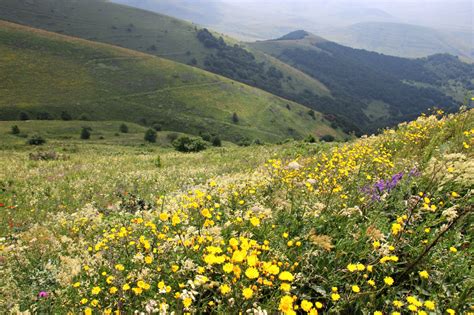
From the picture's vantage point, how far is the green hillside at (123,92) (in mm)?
94125

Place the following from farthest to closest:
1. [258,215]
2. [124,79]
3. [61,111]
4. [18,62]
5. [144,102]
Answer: [124,79], [144,102], [18,62], [61,111], [258,215]

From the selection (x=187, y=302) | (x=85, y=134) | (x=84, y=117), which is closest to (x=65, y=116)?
(x=84, y=117)

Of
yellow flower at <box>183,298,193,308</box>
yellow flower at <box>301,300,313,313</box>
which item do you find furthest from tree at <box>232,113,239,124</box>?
yellow flower at <box>301,300,313,313</box>

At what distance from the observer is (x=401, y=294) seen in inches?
147

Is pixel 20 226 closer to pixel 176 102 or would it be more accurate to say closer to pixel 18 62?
pixel 176 102

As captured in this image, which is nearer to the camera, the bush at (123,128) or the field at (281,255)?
the field at (281,255)

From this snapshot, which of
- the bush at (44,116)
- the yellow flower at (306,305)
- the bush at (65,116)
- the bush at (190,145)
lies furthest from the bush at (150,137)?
the yellow flower at (306,305)

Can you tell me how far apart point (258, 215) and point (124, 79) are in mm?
123608

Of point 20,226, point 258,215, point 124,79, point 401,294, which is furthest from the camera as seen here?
point 124,79

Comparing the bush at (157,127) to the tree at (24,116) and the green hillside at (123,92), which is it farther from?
the tree at (24,116)

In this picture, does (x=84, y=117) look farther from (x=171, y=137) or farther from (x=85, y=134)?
(x=171, y=137)

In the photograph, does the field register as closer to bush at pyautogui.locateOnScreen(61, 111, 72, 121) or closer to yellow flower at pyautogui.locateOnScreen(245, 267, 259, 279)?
yellow flower at pyautogui.locateOnScreen(245, 267, 259, 279)

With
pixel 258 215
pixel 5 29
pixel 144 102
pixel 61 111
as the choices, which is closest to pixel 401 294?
pixel 258 215

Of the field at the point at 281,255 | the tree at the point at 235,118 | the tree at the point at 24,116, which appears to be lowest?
the tree at the point at 24,116
